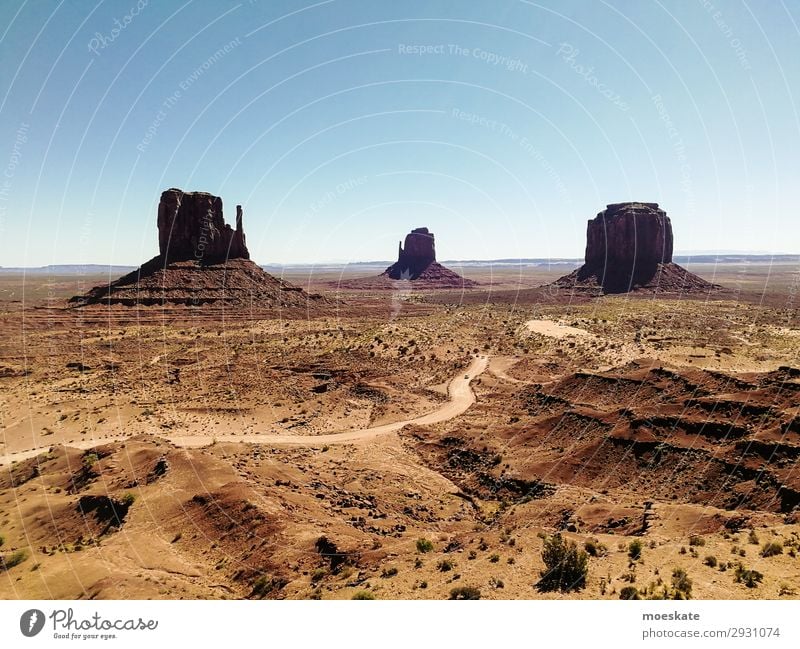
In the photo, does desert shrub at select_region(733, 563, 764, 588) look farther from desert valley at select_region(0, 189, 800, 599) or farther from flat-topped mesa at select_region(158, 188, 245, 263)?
flat-topped mesa at select_region(158, 188, 245, 263)

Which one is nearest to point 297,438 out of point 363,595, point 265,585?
point 265,585

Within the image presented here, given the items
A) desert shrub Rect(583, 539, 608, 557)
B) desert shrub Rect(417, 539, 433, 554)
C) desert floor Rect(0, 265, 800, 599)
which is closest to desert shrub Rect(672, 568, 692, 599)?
desert floor Rect(0, 265, 800, 599)

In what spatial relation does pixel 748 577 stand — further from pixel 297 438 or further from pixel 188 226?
pixel 188 226

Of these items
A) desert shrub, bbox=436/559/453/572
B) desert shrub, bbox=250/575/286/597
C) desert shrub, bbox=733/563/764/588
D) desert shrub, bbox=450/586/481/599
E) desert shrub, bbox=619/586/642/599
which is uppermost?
desert shrub, bbox=733/563/764/588

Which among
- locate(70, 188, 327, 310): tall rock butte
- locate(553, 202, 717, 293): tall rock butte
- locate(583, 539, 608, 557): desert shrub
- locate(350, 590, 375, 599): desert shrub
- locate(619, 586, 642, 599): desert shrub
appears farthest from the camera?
locate(553, 202, 717, 293): tall rock butte

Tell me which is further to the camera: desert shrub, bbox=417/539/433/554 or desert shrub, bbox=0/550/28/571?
desert shrub, bbox=0/550/28/571

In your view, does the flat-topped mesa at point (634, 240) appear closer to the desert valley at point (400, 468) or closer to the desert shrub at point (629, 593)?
the desert valley at point (400, 468)
